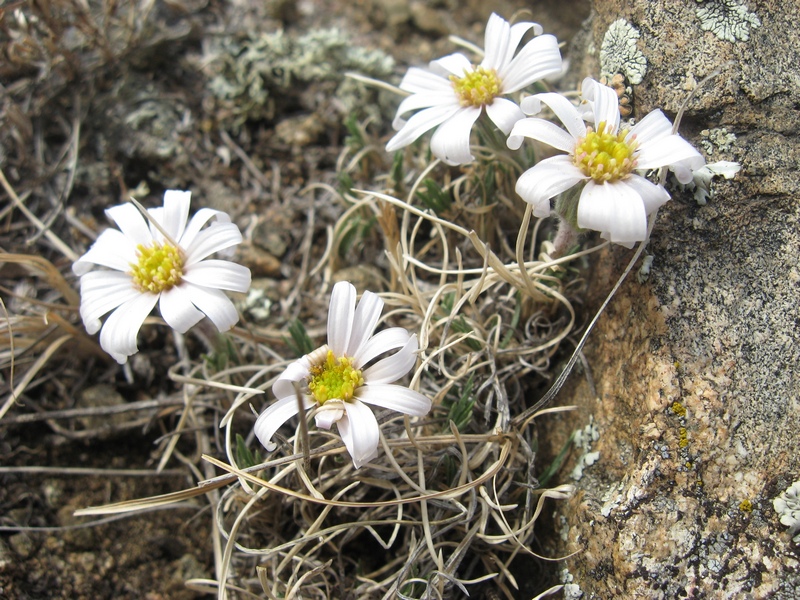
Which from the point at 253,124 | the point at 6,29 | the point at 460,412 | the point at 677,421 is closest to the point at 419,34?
the point at 253,124

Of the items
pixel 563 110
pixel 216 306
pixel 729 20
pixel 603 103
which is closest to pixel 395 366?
pixel 216 306

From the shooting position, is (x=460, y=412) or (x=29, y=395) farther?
(x=29, y=395)

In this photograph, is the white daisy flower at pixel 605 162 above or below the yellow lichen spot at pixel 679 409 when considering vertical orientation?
above

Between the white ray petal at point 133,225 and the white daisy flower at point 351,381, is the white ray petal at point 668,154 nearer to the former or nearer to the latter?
the white daisy flower at point 351,381

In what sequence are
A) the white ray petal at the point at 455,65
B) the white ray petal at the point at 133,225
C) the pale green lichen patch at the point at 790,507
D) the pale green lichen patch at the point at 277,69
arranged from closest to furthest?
the pale green lichen patch at the point at 790,507
the white ray petal at the point at 133,225
the white ray petal at the point at 455,65
the pale green lichen patch at the point at 277,69

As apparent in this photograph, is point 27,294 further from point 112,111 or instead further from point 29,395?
point 112,111

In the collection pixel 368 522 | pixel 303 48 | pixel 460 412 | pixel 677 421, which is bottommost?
pixel 368 522

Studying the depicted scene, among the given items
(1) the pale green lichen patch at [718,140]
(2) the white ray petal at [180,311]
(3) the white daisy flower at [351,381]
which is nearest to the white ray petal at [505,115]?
(1) the pale green lichen patch at [718,140]

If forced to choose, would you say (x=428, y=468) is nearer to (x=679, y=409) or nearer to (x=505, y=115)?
(x=679, y=409)
